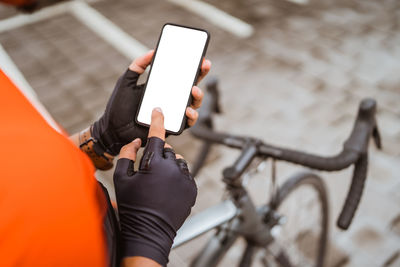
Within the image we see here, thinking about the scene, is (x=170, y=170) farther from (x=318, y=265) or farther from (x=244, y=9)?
(x=244, y=9)

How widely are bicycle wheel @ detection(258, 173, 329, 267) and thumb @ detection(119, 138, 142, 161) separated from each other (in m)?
0.77

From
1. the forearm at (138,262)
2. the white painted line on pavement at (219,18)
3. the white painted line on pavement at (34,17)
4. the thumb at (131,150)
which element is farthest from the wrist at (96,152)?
the white painted line on pavement at (34,17)

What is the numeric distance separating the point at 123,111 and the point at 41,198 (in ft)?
1.01

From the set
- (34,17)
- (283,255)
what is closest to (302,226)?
(283,255)

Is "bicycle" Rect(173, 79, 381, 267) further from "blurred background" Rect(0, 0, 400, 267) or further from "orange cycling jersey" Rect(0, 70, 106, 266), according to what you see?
"blurred background" Rect(0, 0, 400, 267)

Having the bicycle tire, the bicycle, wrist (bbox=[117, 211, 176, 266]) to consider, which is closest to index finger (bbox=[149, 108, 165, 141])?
wrist (bbox=[117, 211, 176, 266])

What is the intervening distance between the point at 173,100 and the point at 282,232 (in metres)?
1.36

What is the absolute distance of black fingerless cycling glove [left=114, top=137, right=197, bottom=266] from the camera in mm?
559

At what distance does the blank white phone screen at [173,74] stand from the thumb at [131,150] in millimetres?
39

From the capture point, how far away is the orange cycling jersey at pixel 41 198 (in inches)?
15.1

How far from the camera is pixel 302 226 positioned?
187 cm

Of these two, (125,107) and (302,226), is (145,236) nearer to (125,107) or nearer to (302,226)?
(125,107)

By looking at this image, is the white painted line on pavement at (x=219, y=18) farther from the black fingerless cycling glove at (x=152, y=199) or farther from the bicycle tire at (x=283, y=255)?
the black fingerless cycling glove at (x=152, y=199)

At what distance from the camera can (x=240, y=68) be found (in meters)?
2.94
